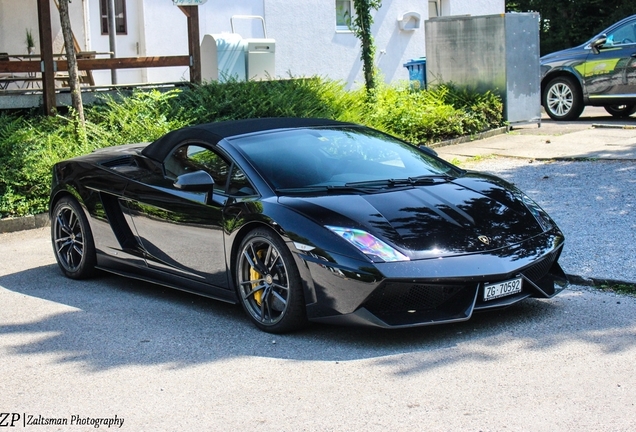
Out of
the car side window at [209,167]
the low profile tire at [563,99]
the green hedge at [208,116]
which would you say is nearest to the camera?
the car side window at [209,167]

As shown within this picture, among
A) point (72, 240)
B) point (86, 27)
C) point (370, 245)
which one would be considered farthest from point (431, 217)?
point (86, 27)

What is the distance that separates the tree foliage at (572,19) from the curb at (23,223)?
22985 mm

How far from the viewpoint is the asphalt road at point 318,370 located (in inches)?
181

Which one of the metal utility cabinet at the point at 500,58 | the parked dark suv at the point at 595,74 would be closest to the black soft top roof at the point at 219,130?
the metal utility cabinet at the point at 500,58

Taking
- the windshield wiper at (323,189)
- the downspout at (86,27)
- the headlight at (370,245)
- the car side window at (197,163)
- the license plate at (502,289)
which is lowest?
the license plate at (502,289)

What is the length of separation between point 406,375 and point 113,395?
1.57 metres

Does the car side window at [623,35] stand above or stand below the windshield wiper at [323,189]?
above

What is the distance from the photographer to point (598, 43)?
16562 millimetres

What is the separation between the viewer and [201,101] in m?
13.6

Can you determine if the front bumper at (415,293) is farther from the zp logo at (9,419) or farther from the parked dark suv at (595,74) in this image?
the parked dark suv at (595,74)

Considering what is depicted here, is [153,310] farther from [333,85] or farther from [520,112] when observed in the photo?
[520,112]

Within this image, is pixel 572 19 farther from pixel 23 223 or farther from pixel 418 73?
pixel 23 223

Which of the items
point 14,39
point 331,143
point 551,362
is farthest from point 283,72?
point 551,362

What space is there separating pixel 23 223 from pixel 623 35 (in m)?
10.8
